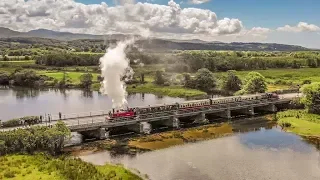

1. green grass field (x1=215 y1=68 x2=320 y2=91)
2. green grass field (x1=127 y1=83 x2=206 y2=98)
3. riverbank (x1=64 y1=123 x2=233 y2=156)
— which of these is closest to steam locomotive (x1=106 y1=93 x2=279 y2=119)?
riverbank (x1=64 y1=123 x2=233 y2=156)

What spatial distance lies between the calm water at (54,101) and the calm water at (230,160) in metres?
43.6

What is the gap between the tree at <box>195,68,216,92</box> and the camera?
142m

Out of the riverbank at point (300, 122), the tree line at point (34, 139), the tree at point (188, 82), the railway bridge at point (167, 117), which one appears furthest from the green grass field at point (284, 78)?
the tree line at point (34, 139)

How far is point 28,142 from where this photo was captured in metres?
53.8

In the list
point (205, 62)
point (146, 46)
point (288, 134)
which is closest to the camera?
point (288, 134)

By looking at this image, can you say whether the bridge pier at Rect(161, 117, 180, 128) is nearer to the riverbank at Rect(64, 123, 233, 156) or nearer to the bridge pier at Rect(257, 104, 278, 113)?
the riverbank at Rect(64, 123, 233, 156)

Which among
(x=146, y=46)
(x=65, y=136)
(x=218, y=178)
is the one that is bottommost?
(x=218, y=178)

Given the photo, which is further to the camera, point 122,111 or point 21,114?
point 21,114

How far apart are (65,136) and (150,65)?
10455 centimetres

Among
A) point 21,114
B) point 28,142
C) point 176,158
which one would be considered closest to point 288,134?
point 176,158

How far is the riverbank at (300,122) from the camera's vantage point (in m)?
76.8

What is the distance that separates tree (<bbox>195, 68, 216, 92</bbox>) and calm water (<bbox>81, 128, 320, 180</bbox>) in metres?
71.4

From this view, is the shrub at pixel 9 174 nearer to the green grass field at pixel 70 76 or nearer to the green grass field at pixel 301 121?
the green grass field at pixel 301 121

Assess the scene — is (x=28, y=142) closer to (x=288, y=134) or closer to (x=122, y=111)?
(x=122, y=111)
